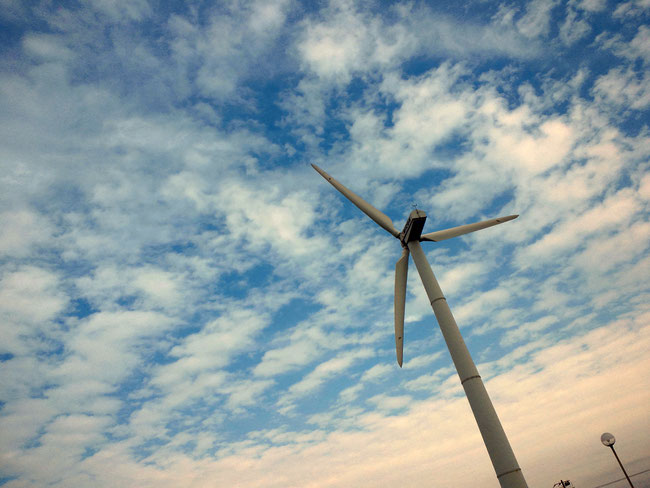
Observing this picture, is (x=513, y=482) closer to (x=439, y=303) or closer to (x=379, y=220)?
(x=439, y=303)

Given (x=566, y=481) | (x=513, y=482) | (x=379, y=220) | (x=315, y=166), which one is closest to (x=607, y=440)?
(x=566, y=481)

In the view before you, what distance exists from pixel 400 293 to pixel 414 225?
19.6ft

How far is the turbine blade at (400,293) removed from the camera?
35.7 m

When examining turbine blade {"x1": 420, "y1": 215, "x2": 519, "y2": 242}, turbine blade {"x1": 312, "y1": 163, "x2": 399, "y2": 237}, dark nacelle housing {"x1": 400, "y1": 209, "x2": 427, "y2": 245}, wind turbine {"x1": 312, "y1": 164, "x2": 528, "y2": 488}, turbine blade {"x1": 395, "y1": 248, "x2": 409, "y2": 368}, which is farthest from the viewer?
turbine blade {"x1": 312, "y1": 163, "x2": 399, "y2": 237}

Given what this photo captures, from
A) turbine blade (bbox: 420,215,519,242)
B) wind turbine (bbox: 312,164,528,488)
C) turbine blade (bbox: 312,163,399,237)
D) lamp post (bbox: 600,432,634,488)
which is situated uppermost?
turbine blade (bbox: 312,163,399,237)

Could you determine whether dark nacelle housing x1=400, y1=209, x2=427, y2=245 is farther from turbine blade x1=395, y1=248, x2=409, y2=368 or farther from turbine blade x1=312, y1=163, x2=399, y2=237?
turbine blade x1=312, y1=163, x2=399, y2=237

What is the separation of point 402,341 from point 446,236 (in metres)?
9.77

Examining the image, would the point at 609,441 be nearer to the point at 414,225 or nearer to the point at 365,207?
the point at 414,225

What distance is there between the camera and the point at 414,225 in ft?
113

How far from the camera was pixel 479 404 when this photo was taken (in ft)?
89.0

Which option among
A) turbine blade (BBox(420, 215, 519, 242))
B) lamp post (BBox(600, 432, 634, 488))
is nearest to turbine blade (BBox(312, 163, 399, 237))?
turbine blade (BBox(420, 215, 519, 242))

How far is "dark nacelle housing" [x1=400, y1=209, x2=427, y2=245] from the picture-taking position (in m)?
34.3

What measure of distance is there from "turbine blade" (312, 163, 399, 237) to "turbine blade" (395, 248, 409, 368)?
8.63 ft

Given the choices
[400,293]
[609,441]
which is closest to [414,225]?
[400,293]
